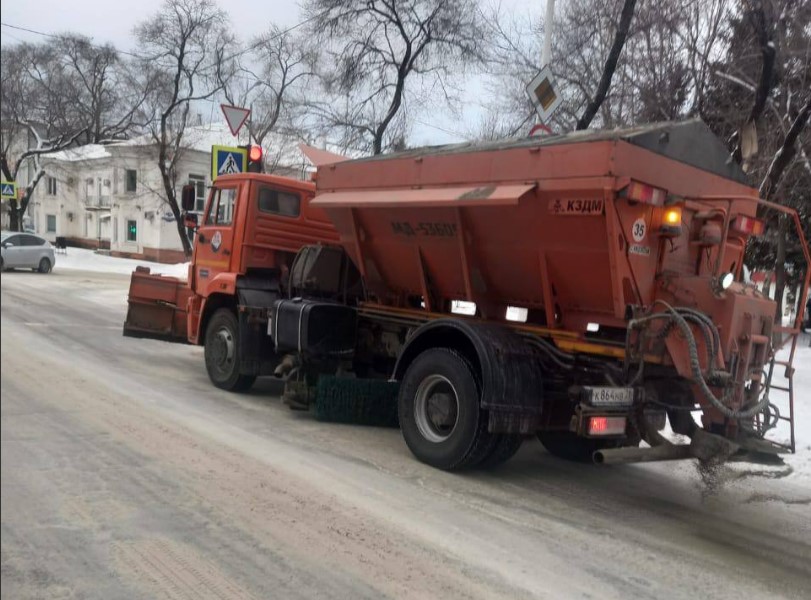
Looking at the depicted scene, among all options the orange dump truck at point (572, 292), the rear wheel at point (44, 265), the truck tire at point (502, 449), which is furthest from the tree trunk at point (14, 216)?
the rear wheel at point (44, 265)

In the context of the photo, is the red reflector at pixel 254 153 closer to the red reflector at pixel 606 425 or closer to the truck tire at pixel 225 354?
the truck tire at pixel 225 354

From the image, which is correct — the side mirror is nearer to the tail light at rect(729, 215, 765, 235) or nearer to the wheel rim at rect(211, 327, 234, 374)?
the wheel rim at rect(211, 327, 234, 374)

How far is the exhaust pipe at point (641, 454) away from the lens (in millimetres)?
5195

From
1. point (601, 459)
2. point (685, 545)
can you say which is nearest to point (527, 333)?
point (601, 459)

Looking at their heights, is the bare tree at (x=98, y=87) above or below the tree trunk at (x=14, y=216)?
above

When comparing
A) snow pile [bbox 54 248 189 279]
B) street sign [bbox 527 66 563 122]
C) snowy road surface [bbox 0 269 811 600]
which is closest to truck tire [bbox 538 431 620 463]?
snowy road surface [bbox 0 269 811 600]

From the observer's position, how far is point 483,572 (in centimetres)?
400

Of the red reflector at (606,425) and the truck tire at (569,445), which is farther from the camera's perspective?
the truck tire at (569,445)

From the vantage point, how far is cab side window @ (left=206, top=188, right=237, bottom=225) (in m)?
9.20

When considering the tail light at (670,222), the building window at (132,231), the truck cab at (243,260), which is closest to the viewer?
the tail light at (670,222)

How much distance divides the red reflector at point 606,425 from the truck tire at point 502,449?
2.67ft

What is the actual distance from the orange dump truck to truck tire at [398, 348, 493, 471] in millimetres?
14

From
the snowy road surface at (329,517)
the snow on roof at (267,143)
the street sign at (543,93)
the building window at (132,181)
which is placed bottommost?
the snowy road surface at (329,517)

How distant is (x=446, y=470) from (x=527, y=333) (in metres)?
1.37
